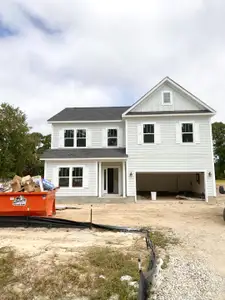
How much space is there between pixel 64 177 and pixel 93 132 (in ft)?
13.8

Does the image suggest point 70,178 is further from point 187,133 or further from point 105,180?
point 187,133

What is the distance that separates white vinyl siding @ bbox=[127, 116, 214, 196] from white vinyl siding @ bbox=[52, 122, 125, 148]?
210cm

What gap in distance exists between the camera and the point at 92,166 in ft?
53.2

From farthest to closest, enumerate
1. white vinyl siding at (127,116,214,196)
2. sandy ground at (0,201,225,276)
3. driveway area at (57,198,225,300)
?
white vinyl siding at (127,116,214,196) < sandy ground at (0,201,225,276) < driveway area at (57,198,225,300)

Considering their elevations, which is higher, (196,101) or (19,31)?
(19,31)

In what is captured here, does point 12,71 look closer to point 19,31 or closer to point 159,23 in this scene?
point 19,31

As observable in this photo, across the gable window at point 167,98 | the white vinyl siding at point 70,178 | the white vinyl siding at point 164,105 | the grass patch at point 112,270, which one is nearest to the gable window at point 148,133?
the white vinyl siding at point 164,105

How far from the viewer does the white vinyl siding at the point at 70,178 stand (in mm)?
16062

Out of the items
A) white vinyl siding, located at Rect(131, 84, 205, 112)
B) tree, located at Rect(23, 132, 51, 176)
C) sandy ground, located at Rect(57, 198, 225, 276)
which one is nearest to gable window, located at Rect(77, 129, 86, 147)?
white vinyl siding, located at Rect(131, 84, 205, 112)

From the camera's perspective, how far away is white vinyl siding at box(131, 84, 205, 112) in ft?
53.8

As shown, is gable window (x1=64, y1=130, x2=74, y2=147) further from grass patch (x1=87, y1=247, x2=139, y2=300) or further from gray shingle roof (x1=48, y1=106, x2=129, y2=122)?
grass patch (x1=87, y1=247, x2=139, y2=300)

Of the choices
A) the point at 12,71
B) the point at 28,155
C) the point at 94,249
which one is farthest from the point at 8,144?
the point at 94,249

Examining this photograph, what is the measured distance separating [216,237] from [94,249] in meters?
3.81

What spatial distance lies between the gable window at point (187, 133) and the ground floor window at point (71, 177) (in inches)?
300
